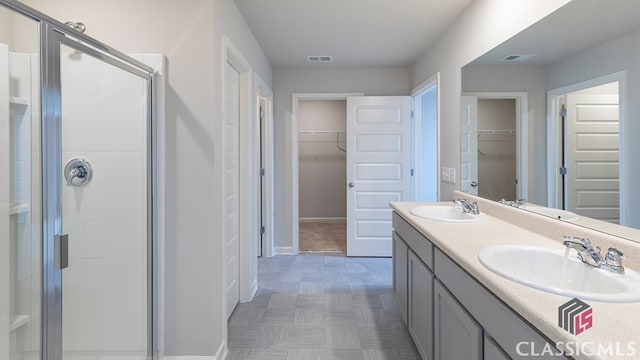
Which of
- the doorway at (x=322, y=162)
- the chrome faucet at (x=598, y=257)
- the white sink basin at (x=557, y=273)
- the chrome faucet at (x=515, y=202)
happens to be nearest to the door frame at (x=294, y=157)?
the doorway at (x=322, y=162)

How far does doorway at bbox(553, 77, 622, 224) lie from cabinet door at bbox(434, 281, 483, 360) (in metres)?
0.70

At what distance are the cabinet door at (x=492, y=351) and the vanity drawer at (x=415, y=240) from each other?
542mm

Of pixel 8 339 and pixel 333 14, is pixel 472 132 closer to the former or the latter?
pixel 333 14

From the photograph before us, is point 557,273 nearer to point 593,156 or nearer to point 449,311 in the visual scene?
point 449,311

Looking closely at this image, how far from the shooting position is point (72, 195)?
1543 millimetres

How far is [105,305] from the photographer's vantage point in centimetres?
174

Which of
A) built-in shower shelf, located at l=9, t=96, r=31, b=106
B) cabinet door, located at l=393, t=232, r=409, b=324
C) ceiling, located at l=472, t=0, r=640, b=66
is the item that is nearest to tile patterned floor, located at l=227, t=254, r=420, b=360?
cabinet door, located at l=393, t=232, r=409, b=324

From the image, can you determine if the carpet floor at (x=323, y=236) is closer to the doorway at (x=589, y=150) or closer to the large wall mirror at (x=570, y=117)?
the large wall mirror at (x=570, y=117)

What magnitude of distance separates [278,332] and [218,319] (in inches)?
21.4

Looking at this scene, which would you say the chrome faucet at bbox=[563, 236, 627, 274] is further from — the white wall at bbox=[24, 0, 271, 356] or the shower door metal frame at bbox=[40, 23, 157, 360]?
the shower door metal frame at bbox=[40, 23, 157, 360]

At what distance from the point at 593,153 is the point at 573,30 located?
574mm

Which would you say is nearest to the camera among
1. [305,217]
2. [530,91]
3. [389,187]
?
[530,91]

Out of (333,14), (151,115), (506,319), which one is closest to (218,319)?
(151,115)

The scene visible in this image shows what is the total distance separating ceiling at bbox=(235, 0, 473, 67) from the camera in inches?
92.4
